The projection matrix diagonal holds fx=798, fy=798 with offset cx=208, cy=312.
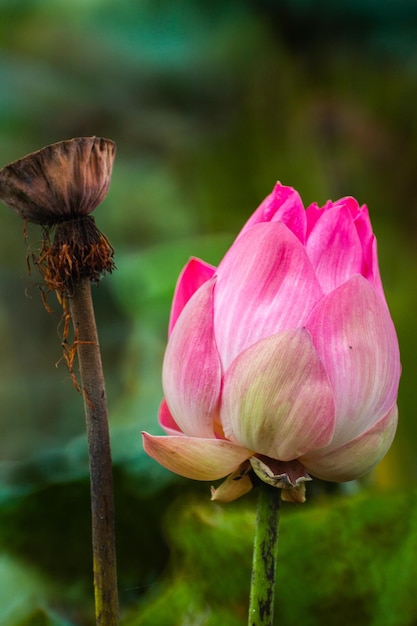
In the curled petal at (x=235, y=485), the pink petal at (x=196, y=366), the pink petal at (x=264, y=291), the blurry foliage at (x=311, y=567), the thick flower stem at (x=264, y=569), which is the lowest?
the blurry foliage at (x=311, y=567)

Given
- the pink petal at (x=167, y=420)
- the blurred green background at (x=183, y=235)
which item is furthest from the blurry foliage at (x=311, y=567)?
the pink petal at (x=167, y=420)

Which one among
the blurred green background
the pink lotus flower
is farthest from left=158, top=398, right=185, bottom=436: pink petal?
the blurred green background

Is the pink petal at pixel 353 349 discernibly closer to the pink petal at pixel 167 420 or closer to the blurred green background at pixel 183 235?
the pink petal at pixel 167 420

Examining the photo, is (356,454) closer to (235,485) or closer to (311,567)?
(235,485)

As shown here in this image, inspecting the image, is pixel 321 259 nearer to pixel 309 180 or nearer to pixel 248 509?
pixel 248 509

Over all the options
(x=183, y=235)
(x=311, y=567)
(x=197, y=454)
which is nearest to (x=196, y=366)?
(x=197, y=454)

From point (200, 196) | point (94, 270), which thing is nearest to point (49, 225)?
point (94, 270)
